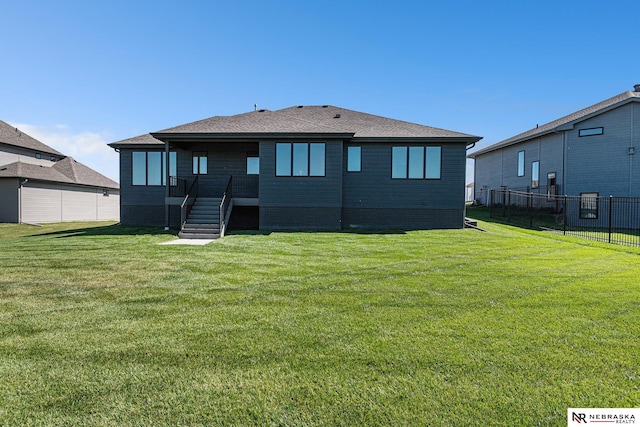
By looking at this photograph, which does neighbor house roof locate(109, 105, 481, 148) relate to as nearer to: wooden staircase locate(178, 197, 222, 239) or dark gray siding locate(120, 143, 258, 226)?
dark gray siding locate(120, 143, 258, 226)

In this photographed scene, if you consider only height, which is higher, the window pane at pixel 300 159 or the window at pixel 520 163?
the window at pixel 520 163

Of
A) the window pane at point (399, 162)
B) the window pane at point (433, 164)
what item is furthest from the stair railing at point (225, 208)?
the window pane at point (433, 164)

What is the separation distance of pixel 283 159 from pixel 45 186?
64.3 feet

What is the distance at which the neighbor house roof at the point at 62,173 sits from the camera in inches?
836

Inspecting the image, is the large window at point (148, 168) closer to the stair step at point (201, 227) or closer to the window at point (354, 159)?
the stair step at point (201, 227)

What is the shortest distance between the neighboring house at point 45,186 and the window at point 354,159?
21095 mm

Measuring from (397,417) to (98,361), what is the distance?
8.67 feet

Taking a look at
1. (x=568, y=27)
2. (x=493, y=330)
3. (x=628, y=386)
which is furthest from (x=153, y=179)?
(x=568, y=27)

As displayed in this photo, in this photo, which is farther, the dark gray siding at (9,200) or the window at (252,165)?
the dark gray siding at (9,200)

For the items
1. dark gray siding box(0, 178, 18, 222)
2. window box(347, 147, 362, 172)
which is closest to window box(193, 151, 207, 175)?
window box(347, 147, 362, 172)

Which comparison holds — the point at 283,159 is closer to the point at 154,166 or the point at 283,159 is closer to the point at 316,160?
the point at 316,160

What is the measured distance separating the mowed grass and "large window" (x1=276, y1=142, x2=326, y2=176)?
7.80 meters

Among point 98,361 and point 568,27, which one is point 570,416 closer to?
point 98,361

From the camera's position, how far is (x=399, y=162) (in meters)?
14.7
